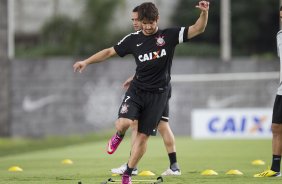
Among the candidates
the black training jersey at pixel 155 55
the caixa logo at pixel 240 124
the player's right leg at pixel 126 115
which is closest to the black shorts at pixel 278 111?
the black training jersey at pixel 155 55

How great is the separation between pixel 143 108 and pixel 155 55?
66 cm

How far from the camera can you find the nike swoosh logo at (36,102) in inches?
1216

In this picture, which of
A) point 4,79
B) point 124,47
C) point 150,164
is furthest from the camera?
point 4,79

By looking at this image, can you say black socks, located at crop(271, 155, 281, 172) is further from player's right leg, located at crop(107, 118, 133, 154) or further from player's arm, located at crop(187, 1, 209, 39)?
player's right leg, located at crop(107, 118, 133, 154)

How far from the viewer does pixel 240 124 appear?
26641mm

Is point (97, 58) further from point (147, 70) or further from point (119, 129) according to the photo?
point (119, 129)

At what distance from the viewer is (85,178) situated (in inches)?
465

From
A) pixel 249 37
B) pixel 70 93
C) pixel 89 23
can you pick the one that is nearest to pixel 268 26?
pixel 249 37

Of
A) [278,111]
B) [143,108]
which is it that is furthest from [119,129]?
[278,111]

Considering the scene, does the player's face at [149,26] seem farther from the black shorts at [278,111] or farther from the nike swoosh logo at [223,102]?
the nike swoosh logo at [223,102]

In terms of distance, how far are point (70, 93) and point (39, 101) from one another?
3.61ft

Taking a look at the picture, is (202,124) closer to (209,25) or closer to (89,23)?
(89,23)

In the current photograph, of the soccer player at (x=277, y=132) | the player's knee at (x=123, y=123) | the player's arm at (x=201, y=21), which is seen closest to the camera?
the player's arm at (x=201, y=21)

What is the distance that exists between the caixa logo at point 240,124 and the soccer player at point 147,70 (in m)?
15.6
